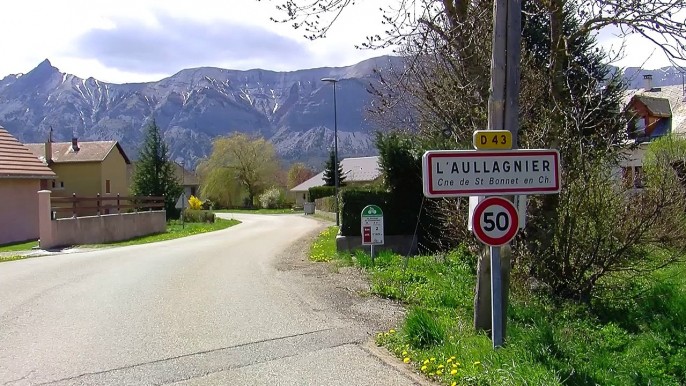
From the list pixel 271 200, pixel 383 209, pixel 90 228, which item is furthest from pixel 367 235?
pixel 271 200

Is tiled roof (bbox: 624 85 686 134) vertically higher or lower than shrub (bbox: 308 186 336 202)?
higher

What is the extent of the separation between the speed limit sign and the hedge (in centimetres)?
1268

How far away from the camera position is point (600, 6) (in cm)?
852

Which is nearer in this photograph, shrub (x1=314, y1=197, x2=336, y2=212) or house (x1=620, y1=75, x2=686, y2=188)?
house (x1=620, y1=75, x2=686, y2=188)

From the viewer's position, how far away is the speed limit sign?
561 cm

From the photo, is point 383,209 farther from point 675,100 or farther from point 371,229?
point 675,100

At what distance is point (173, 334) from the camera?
7609 mm

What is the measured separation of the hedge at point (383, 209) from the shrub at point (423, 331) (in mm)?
11468

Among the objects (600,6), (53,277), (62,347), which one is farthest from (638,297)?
(53,277)

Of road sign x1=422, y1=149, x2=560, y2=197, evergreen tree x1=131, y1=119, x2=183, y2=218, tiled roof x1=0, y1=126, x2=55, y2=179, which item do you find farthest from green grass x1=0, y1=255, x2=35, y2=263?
evergreen tree x1=131, y1=119, x2=183, y2=218

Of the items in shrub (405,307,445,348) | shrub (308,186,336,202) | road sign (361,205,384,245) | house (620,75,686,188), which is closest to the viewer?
shrub (405,307,445,348)

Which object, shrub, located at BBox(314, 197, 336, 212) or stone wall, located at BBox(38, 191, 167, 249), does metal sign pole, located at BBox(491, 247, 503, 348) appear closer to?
stone wall, located at BBox(38, 191, 167, 249)

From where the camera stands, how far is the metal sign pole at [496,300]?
583 cm

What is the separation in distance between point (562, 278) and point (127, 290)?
7348 mm
